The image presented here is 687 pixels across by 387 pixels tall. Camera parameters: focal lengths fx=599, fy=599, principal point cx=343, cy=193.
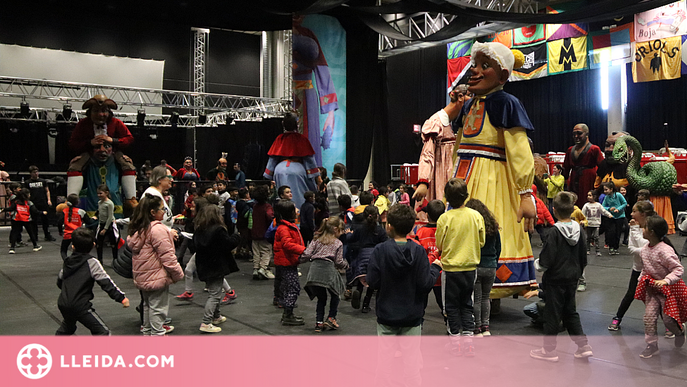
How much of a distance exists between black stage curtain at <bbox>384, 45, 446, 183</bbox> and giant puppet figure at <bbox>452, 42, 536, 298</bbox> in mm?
16643

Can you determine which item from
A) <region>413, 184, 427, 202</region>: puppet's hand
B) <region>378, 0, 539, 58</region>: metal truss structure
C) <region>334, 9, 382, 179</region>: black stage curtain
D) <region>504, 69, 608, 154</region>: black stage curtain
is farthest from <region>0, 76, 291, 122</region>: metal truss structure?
<region>413, 184, 427, 202</region>: puppet's hand

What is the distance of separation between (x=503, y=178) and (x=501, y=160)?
16cm

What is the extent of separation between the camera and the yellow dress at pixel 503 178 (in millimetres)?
5043

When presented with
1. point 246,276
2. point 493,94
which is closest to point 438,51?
point 246,276

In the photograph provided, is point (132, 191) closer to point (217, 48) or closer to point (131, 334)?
point (131, 334)

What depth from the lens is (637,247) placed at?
4992 millimetres

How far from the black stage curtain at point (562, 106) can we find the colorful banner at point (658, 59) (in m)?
3.44

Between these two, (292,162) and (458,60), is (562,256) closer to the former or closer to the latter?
(292,162)

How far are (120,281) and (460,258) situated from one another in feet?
17.4

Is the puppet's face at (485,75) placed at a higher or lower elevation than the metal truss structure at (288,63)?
lower

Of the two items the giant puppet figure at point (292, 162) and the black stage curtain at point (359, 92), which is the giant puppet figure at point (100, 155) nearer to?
the giant puppet figure at point (292, 162)

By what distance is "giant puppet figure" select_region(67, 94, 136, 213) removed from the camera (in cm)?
711

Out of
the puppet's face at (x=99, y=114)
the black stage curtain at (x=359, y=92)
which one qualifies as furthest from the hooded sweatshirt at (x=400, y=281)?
the black stage curtain at (x=359, y=92)

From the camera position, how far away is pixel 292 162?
8.20m
